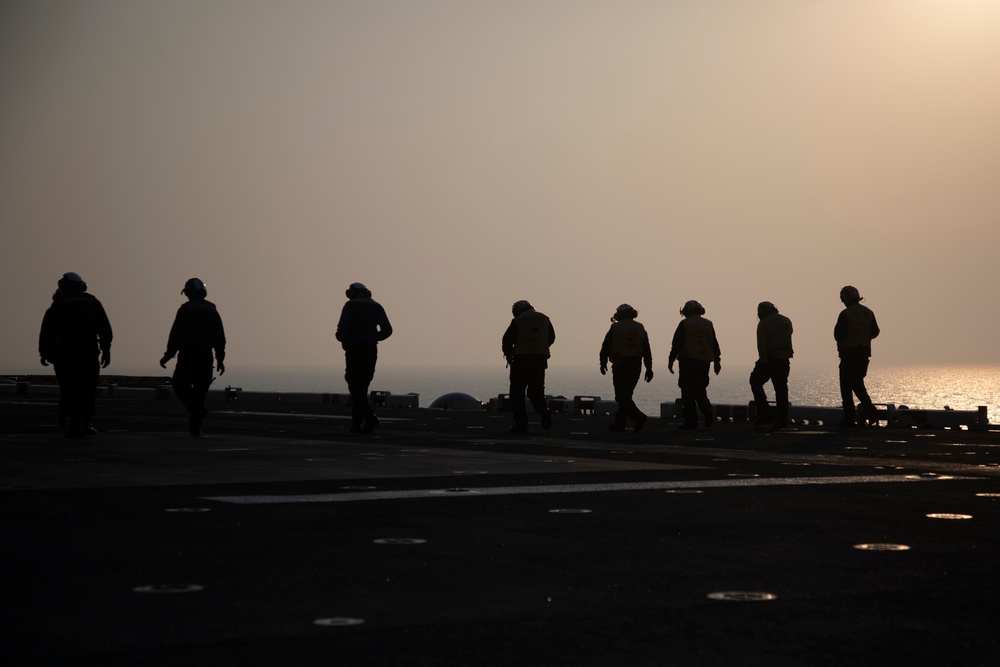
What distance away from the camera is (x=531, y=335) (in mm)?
19688

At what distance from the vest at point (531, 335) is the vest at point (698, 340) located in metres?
2.36

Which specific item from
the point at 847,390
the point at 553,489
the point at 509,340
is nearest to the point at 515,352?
the point at 509,340

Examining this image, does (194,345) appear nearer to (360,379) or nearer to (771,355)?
(360,379)

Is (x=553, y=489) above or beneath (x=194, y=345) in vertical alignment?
beneath

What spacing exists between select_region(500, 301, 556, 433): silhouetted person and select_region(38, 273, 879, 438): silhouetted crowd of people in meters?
0.01

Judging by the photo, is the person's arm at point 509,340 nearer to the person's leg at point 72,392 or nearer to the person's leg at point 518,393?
the person's leg at point 518,393

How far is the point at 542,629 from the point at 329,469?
672cm

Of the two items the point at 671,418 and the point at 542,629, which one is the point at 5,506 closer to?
the point at 542,629

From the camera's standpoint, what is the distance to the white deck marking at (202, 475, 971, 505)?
8.42m

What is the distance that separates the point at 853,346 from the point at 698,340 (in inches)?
99.5

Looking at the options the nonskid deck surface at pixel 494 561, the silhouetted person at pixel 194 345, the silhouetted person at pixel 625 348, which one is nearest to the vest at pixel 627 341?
the silhouetted person at pixel 625 348

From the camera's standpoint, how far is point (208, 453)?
42.4 ft

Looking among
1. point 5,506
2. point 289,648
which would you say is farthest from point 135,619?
point 5,506

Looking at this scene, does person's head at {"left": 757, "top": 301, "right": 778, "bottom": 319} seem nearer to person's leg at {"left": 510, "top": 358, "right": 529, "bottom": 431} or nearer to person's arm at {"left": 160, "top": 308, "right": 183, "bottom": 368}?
person's leg at {"left": 510, "top": 358, "right": 529, "bottom": 431}
